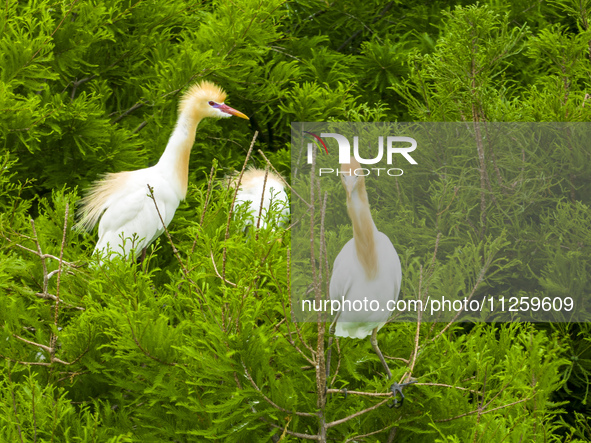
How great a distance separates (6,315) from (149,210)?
1101 mm

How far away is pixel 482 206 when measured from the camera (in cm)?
144

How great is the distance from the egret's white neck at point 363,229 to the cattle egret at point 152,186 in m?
1.34

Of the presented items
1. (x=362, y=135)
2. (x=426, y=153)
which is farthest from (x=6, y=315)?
(x=426, y=153)

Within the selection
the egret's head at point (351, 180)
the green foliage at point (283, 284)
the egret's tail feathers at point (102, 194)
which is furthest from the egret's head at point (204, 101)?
the egret's head at point (351, 180)

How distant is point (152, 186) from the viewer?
225 centimetres

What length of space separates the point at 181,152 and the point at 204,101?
228 mm

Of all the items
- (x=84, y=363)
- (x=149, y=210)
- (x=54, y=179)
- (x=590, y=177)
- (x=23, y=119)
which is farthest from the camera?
(x=54, y=179)

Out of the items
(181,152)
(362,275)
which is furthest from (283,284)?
(181,152)

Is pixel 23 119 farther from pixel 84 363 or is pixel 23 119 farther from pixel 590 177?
pixel 590 177

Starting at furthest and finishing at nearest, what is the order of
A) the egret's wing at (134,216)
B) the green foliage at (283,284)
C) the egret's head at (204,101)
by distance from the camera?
the egret's head at (204,101)
the egret's wing at (134,216)
the green foliage at (283,284)

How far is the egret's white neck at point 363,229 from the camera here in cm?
105

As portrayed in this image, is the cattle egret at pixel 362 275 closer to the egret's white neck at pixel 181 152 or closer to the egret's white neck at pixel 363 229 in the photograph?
the egret's white neck at pixel 363 229

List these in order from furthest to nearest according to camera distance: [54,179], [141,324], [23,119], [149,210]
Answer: [54,179] < [149,210] < [23,119] < [141,324]

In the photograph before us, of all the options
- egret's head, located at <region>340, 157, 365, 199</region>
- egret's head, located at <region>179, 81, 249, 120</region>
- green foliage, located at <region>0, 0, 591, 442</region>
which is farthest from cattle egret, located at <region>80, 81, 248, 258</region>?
egret's head, located at <region>340, 157, 365, 199</region>
